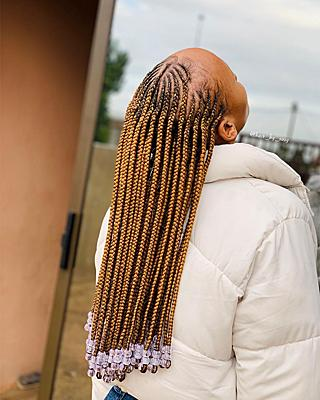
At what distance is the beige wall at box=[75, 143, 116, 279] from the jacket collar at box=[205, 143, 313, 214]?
1.38 metres

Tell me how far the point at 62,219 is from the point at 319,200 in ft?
6.49

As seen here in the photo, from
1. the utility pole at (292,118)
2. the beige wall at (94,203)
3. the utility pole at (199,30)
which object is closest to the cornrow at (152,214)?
the utility pole at (292,118)

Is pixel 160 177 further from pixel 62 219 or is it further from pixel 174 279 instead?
pixel 62 219

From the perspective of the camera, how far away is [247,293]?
117cm

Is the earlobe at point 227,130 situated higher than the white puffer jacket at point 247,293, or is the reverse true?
the earlobe at point 227,130

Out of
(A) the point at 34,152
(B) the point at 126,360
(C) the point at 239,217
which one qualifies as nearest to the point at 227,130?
(C) the point at 239,217

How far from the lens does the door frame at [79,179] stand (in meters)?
2.53

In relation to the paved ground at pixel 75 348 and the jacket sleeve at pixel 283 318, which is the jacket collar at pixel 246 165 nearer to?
the jacket sleeve at pixel 283 318

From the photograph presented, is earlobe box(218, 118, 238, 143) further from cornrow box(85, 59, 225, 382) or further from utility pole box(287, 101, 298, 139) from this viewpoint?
utility pole box(287, 101, 298, 139)

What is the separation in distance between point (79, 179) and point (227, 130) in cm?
143

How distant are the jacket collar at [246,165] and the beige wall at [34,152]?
1955 mm

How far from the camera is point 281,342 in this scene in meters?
1.14

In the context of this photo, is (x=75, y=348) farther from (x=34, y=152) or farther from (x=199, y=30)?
(x=199, y=30)

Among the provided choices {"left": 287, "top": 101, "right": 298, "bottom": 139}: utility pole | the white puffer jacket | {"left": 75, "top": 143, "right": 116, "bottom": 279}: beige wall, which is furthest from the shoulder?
{"left": 75, "top": 143, "right": 116, "bottom": 279}: beige wall
